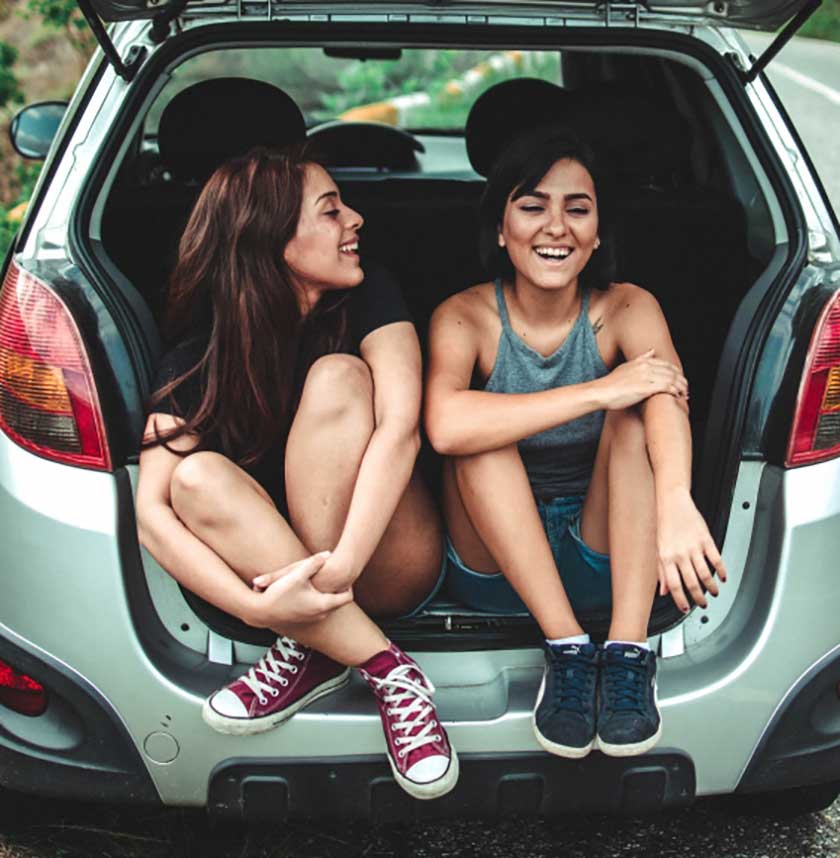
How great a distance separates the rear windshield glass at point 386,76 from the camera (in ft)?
39.7

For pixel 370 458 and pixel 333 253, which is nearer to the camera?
pixel 370 458

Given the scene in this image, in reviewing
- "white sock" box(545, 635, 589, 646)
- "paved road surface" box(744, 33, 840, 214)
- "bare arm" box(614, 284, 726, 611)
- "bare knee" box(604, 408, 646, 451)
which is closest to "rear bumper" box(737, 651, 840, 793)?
"bare arm" box(614, 284, 726, 611)

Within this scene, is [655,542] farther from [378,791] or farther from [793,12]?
[793,12]

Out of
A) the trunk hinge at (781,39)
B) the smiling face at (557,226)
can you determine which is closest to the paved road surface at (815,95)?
the trunk hinge at (781,39)

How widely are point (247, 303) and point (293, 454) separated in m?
0.32

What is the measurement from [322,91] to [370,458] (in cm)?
1364

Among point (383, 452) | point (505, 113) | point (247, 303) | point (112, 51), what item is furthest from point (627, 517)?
point (505, 113)

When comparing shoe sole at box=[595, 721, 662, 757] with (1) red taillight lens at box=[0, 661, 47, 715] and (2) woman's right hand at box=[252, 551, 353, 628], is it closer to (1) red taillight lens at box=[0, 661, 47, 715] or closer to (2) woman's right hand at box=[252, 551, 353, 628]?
(2) woman's right hand at box=[252, 551, 353, 628]

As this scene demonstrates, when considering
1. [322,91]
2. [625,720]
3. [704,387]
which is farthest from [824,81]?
[625,720]

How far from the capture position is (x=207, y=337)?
90.1 inches

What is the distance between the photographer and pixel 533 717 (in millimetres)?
2039

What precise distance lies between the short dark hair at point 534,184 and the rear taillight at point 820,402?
518 millimetres

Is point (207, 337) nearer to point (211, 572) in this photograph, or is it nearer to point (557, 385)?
A: point (211, 572)

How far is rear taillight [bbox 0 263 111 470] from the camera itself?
206cm
